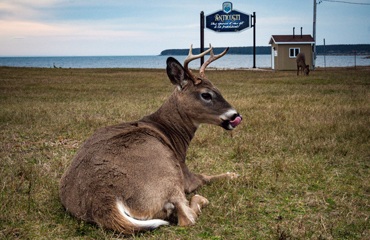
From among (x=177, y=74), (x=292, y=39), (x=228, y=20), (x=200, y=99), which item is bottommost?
(x=200, y=99)

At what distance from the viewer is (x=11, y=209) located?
507 centimetres

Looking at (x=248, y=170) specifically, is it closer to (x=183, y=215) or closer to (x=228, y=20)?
(x=183, y=215)

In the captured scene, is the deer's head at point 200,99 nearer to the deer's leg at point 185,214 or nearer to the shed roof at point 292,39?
the deer's leg at point 185,214

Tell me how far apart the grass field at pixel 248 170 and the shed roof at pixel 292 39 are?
36334mm

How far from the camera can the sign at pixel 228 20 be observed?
52.6 m

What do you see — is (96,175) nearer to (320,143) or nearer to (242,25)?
(320,143)

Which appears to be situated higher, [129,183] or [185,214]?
[129,183]

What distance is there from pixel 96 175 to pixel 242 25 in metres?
50.8

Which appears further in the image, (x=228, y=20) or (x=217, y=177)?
(x=228, y=20)

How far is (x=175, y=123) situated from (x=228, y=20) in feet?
159

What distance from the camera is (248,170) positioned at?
712 centimetres

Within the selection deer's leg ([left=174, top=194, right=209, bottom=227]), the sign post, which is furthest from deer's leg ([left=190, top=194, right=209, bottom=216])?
the sign post

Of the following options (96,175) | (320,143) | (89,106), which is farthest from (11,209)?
(89,106)

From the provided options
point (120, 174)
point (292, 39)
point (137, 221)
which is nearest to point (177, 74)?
point (120, 174)
